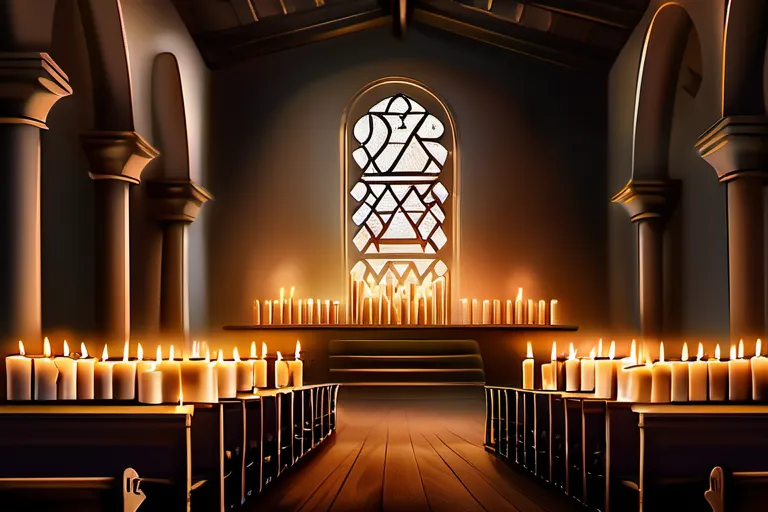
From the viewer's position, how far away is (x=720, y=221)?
659 centimetres

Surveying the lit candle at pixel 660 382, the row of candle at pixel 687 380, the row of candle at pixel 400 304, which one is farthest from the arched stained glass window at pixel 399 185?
the lit candle at pixel 660 382

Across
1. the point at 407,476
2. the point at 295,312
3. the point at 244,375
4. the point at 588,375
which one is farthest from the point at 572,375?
the point at 295,312

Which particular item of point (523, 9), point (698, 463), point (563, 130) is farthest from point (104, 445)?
point (563, 130)

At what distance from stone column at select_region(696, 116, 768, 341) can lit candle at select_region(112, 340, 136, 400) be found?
160 inches

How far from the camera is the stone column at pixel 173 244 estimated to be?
8.36 m

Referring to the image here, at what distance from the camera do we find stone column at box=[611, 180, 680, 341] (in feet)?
26.1

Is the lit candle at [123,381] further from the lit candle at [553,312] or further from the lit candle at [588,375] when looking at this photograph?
the lit candle at [553,312]

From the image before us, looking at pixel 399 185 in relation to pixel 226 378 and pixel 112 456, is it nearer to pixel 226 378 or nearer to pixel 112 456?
pixel 226 378

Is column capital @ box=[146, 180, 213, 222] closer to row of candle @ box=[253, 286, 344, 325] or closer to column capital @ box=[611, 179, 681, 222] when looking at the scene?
row of candle @ box=[253, 286, 344, 325]

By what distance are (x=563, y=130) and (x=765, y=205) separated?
15.2 feet

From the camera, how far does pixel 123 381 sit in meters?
3.10

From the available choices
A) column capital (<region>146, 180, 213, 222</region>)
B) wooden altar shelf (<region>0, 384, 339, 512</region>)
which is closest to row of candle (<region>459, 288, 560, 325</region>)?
column capital (<region>146, 180, 213, 222</region>)

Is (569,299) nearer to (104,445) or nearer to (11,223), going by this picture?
(11,223)

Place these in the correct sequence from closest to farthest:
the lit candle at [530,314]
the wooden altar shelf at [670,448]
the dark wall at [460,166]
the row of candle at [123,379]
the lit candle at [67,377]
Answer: the wooden altar shelf at [670,448], the row of candle at [123,379], the lit candle at [67,377], the lit candle at [530,314], the dark wall at [460,166]
